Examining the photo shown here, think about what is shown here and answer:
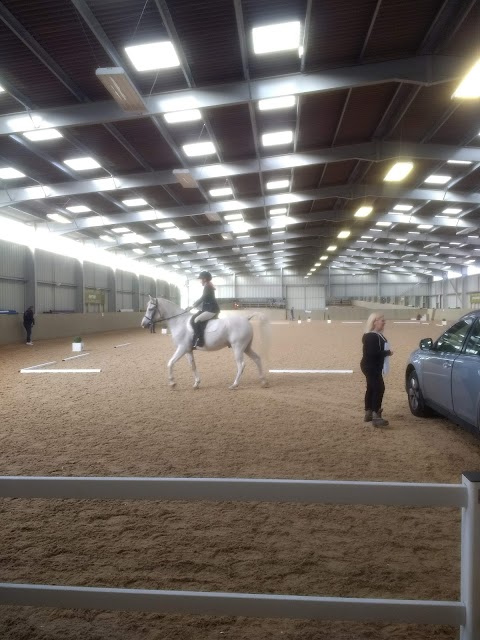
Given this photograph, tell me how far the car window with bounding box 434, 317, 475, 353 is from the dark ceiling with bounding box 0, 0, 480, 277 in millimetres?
6148

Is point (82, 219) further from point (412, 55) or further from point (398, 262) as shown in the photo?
point (398, 262)

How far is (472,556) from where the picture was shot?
170 cm

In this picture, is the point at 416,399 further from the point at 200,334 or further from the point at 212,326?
the point at 200,334

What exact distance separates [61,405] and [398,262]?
4693 centimetres

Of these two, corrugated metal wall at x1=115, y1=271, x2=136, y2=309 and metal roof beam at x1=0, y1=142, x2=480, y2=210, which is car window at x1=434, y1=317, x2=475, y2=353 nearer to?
metal roof beam at x1=0, y1=142, x2=480, y2=210

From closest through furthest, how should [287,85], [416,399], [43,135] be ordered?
[416,399] < [287,85] < [43,135]

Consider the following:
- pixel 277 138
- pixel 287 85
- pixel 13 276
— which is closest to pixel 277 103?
pixel 287 85

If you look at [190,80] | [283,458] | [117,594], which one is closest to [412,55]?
[190,80]

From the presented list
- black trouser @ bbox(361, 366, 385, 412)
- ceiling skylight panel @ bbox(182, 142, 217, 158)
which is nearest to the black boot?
black trouser @ bbox(361, 366, 385, 412)

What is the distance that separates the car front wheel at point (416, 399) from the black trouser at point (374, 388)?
753 mm

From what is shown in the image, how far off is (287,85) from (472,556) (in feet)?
36.3

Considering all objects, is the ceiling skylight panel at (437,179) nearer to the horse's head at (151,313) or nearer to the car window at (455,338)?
the horse's head at (151,313)

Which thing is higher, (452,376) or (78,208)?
(78,208)

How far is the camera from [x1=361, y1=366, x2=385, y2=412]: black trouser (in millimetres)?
6230
